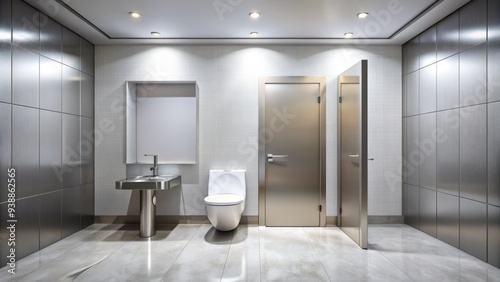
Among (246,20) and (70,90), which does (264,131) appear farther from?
(70,90)

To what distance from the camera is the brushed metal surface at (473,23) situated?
2.55m

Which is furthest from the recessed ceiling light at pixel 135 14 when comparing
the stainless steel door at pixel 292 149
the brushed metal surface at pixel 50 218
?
the brushed metal surface at pixel 50 218

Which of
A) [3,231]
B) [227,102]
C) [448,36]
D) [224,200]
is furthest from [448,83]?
[3,231]

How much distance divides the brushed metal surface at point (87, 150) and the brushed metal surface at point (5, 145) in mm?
1098

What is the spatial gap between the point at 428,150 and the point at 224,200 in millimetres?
2446

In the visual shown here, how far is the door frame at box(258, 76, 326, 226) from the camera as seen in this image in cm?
377

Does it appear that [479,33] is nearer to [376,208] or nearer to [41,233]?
[376,208]

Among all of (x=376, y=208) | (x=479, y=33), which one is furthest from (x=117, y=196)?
(x=479, y=33)

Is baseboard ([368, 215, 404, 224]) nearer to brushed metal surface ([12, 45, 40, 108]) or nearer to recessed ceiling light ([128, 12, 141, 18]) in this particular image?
recessed ceiling light ([128, 12, 141, 18])

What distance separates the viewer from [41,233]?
2.87m

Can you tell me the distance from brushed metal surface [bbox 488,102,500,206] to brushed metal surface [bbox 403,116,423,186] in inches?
39.1

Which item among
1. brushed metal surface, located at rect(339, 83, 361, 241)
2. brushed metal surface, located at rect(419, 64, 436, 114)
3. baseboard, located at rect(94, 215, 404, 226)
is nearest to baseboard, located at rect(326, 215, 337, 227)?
baseboard, located at rect(94, 215, 404, 226)

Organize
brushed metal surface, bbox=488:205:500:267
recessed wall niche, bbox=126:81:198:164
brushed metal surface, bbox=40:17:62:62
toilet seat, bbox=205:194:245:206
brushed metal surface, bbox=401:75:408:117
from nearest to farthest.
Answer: brushed metal surface, bbox=488:205:500:267
brushed metal surface, bbox=40:17:62:62
toilet seat, bbox=205:194:245:206
brushed metal surface, bbox=401:75:408:117
recessed wall niche, bbox=126:81:198:164

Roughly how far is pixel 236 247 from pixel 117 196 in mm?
1923
